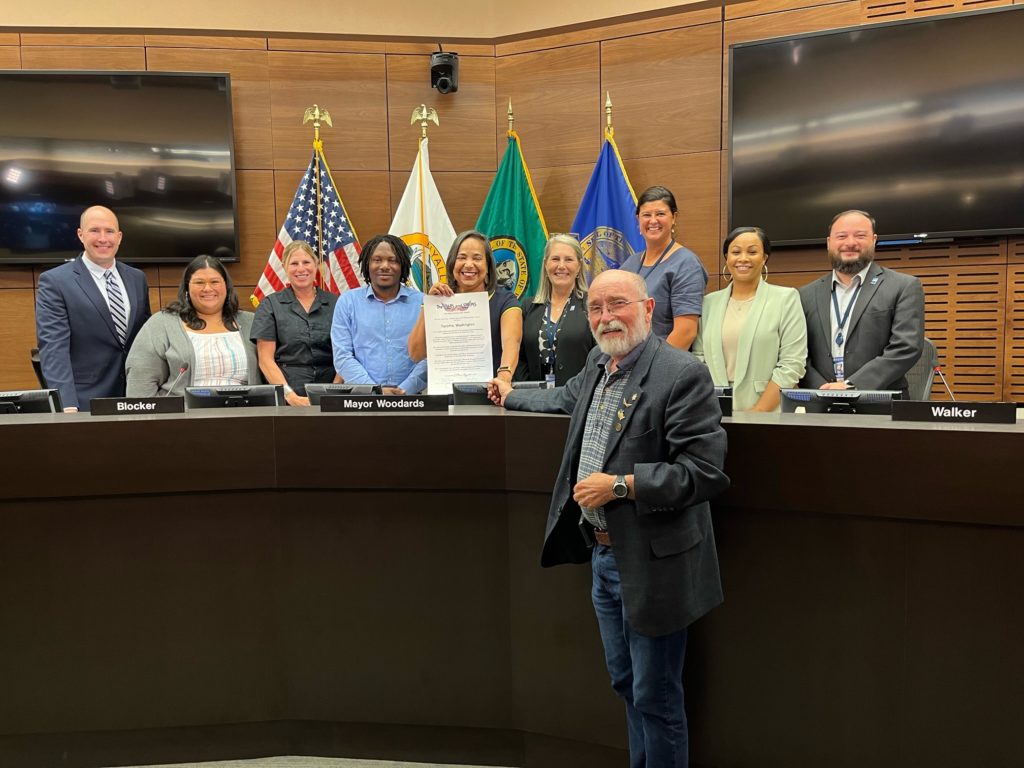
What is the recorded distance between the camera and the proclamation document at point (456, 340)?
9.95ft

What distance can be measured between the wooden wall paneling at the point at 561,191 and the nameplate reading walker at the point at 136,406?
3837 millimetres

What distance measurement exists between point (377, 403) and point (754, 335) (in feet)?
5.23

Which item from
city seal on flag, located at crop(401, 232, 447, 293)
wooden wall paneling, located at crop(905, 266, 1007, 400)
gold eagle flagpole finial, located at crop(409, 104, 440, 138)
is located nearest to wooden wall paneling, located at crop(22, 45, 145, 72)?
gold eagle flagpole finial, located at crop(409, 104, 440, 138)

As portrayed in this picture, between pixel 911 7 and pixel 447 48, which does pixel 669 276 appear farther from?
pixel 447 48

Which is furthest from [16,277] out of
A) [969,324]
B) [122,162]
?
[969,324]

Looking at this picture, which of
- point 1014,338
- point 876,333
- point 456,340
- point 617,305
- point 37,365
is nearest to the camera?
point 617,305

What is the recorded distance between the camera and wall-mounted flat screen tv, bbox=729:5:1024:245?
4.70 meters

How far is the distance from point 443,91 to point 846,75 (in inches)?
110

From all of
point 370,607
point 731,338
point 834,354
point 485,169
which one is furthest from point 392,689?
A: point 485,169

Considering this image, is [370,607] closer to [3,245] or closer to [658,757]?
[658,757]

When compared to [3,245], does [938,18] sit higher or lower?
higher

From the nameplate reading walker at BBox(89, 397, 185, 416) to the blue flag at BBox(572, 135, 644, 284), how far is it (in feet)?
11.2

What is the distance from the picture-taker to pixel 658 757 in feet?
6.40

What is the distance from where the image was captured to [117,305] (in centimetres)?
367
